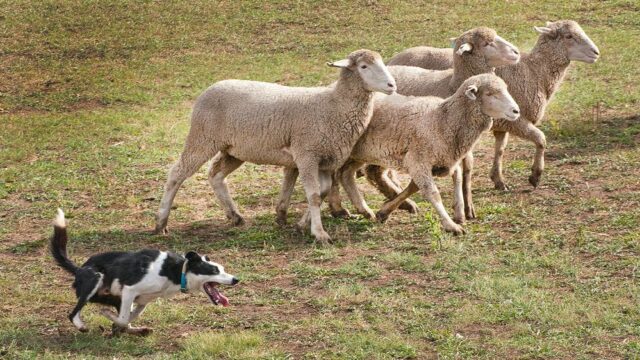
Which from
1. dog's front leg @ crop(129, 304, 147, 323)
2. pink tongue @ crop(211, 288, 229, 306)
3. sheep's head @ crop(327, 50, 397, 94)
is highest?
sheep's head @ crop(327, 50, 397, 94)

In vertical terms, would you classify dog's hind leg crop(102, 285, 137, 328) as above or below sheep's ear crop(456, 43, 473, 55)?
below

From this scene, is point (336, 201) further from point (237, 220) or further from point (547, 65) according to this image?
point (547, 65)

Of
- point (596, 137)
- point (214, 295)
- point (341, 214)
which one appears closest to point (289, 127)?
point (341, 214)

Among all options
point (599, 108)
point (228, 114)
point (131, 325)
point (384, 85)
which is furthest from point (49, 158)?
point (599, 108)

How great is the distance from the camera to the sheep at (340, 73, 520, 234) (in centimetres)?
1165

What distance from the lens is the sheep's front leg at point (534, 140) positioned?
1322 cm

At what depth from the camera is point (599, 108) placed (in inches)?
656

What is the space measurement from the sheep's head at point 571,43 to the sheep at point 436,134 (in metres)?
2.45

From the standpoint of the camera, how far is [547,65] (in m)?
13.8

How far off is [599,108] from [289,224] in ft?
20.9

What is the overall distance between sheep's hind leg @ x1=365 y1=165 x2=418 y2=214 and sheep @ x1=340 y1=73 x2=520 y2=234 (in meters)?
0.57

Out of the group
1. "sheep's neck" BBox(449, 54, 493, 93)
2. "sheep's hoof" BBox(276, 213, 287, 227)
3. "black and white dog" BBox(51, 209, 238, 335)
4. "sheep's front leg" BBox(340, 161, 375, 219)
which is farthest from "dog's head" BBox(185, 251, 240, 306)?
"sheep's neck" BBox(449, 54, 493, 93)

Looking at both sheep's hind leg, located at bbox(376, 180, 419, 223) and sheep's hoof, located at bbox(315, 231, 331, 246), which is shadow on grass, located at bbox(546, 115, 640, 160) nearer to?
sheep's hind leg, located at bbox(376, 180, 419, 223)

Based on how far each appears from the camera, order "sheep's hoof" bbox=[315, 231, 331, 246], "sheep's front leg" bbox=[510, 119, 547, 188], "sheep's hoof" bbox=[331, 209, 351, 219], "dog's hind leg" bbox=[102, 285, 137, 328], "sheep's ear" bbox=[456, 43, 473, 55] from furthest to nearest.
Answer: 1. "sheep's front leg" bbox=[510, 119, 547, 188]
2. "sheep's ear" bbox=[456, 43, 473, 55]
3. "sheep's hoof" bbox=[331, 209, 351, 219]
4. "sheep's hoof" bbox=[315, 231, 331, 246]
5. "dog's hind leg" bbox=[102, 285, 137, 328]
